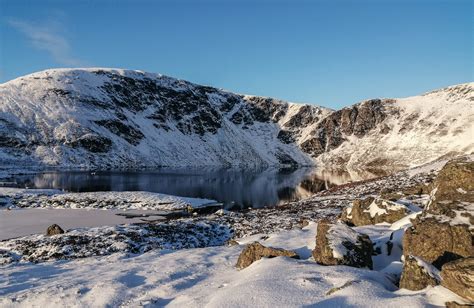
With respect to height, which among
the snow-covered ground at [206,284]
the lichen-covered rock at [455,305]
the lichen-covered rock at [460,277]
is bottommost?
the snow-covered ground at [206,284]

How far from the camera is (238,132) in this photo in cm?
18538

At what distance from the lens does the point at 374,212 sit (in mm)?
18703

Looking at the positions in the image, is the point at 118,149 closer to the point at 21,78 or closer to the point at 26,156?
the point at 26,156

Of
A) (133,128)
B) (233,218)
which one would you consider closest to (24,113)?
(133,128)

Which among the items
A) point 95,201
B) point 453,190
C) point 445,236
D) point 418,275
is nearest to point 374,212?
point 453,190

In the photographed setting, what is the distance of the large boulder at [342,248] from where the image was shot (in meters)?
11.1

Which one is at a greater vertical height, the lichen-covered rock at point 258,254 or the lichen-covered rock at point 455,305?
the lichen-covered rock at point 455,305

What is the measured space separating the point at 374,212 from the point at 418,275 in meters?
10.5

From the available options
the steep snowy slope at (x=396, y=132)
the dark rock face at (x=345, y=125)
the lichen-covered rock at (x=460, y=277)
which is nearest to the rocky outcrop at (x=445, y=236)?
the lichen-covered rock at (x=460, y=277)

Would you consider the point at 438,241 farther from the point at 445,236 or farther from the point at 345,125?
the point at 345,125

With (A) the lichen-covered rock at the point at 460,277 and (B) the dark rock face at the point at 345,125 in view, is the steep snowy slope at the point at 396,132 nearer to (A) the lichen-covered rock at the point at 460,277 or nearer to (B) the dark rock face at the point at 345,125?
(B) the dark rock face at the point at 345,125

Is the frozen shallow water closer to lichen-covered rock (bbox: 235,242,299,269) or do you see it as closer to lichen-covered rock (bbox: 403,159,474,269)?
lichen-covered rock (bbox: 235,242,299,269)

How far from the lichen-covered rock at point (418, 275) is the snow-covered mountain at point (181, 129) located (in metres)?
108

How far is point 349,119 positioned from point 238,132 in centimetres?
5573
